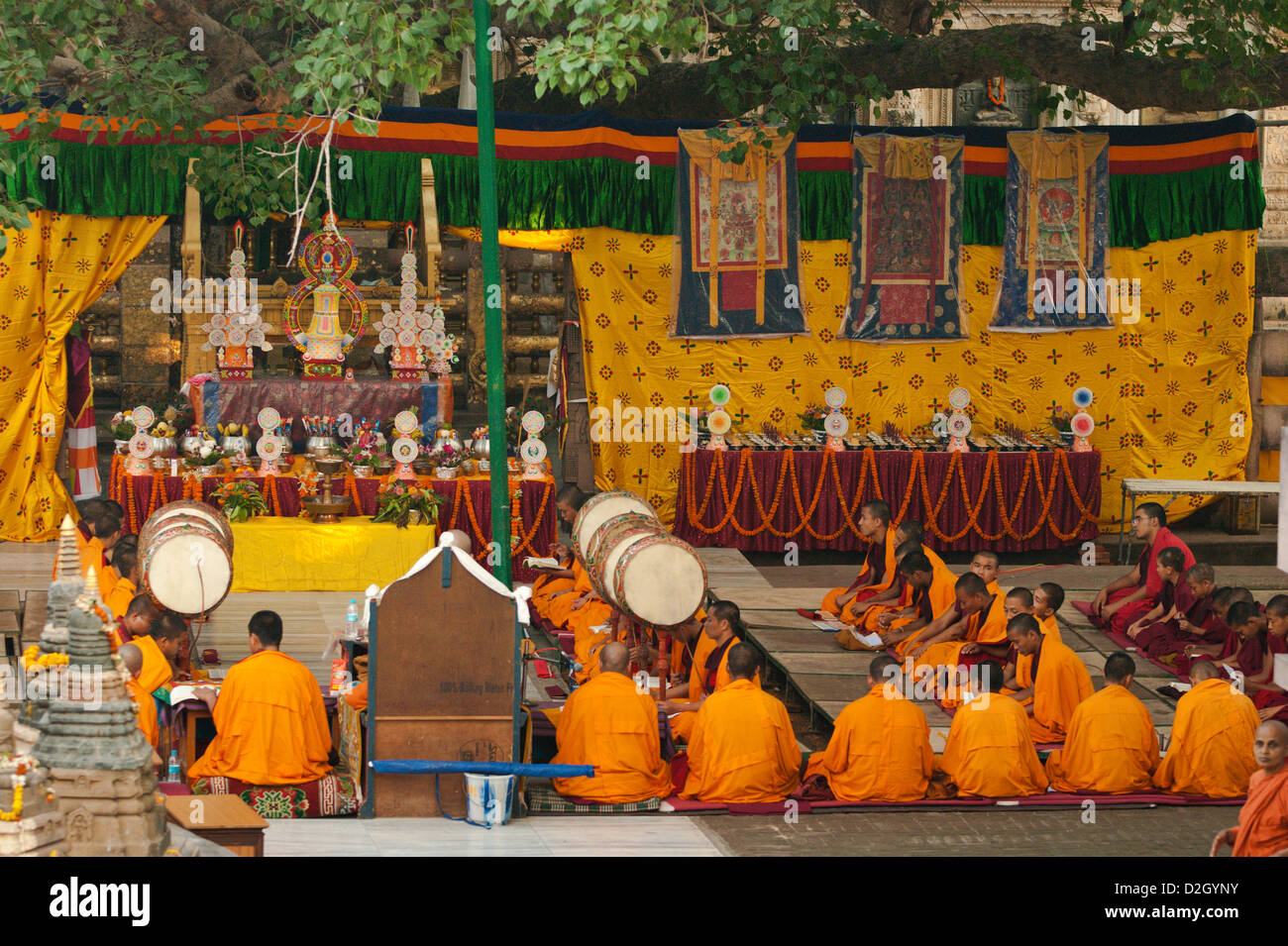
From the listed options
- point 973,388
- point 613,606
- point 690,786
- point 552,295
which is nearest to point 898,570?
point 613,606

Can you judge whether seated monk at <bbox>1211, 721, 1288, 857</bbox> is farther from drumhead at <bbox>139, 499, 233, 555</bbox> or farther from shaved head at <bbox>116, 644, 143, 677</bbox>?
drumhead at <bbox>139, 499, 233, 555</bbox>

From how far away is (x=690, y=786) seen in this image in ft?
31.7

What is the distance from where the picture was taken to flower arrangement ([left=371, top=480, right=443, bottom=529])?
13.5 metres

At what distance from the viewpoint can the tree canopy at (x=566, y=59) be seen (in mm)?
11141

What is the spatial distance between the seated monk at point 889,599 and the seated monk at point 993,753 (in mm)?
2683

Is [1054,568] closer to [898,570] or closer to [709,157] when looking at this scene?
[898,570]

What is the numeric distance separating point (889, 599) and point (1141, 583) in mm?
2006

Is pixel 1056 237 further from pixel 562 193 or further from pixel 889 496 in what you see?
pixel 562 193

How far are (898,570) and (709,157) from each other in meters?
4.86

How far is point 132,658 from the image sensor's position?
365 inches

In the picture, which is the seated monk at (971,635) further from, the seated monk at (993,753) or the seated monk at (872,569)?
the seated monk at (993,753)

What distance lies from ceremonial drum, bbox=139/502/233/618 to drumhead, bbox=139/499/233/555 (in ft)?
1.03

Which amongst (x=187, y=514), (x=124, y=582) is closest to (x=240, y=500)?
(x=187, y=514)

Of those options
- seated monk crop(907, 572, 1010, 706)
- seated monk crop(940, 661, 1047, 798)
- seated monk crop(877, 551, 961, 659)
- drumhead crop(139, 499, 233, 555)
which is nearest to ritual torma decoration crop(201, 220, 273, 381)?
drumhead crop(139, 499, 233, 555)
